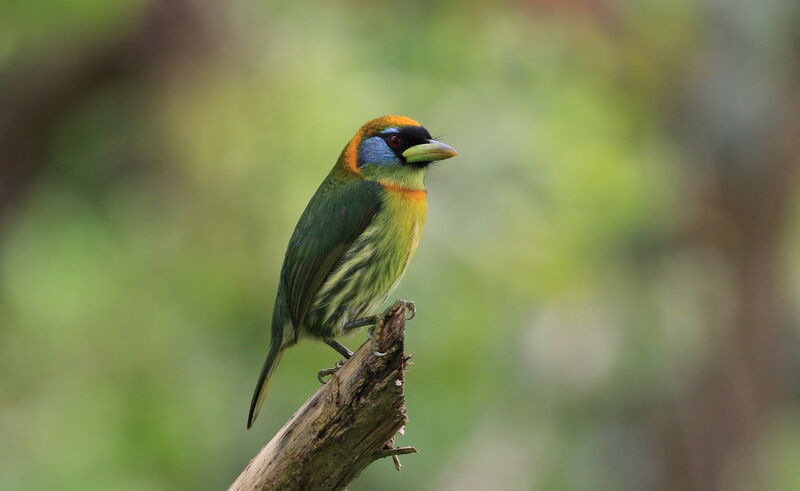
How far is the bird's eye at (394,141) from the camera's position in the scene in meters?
4.11

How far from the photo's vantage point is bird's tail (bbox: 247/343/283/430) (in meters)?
3.85

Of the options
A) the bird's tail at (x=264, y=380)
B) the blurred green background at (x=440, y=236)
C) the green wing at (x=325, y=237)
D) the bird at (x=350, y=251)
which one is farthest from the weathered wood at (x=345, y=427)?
the blurred green background at (x=440, y=236)

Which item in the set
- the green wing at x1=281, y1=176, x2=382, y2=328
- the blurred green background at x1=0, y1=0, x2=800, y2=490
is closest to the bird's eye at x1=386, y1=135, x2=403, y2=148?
the green wing at x1=281, y1=176, x2=382, y2=328

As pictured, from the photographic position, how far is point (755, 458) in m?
8.07

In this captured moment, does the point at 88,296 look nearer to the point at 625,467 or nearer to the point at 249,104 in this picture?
the point at 249,104

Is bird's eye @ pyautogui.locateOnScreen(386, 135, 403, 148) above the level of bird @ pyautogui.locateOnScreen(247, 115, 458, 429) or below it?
above

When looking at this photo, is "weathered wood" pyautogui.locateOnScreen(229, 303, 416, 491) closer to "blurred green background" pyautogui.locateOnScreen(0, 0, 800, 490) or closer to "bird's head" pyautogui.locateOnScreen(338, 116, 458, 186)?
"bird's head" pyautogui.locateOnScreen(338, 116, 458, 186)

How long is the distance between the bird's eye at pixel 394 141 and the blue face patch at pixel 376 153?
17mm

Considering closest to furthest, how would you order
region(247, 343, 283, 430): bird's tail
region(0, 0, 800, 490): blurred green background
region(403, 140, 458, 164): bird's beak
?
region(247, 343, 283, 430): bird's tail, region(403, 140, 458, 164): bird's beak, region(0, 0, 800, 490): blurred green background

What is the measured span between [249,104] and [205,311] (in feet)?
4.93

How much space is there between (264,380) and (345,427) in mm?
811

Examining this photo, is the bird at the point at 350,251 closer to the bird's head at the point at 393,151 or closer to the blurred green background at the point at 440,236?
the bird's head at the point at 393,151

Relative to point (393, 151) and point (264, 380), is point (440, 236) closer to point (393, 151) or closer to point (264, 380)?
point (393, 151)

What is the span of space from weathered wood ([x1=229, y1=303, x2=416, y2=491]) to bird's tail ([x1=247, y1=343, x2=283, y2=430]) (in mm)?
447
